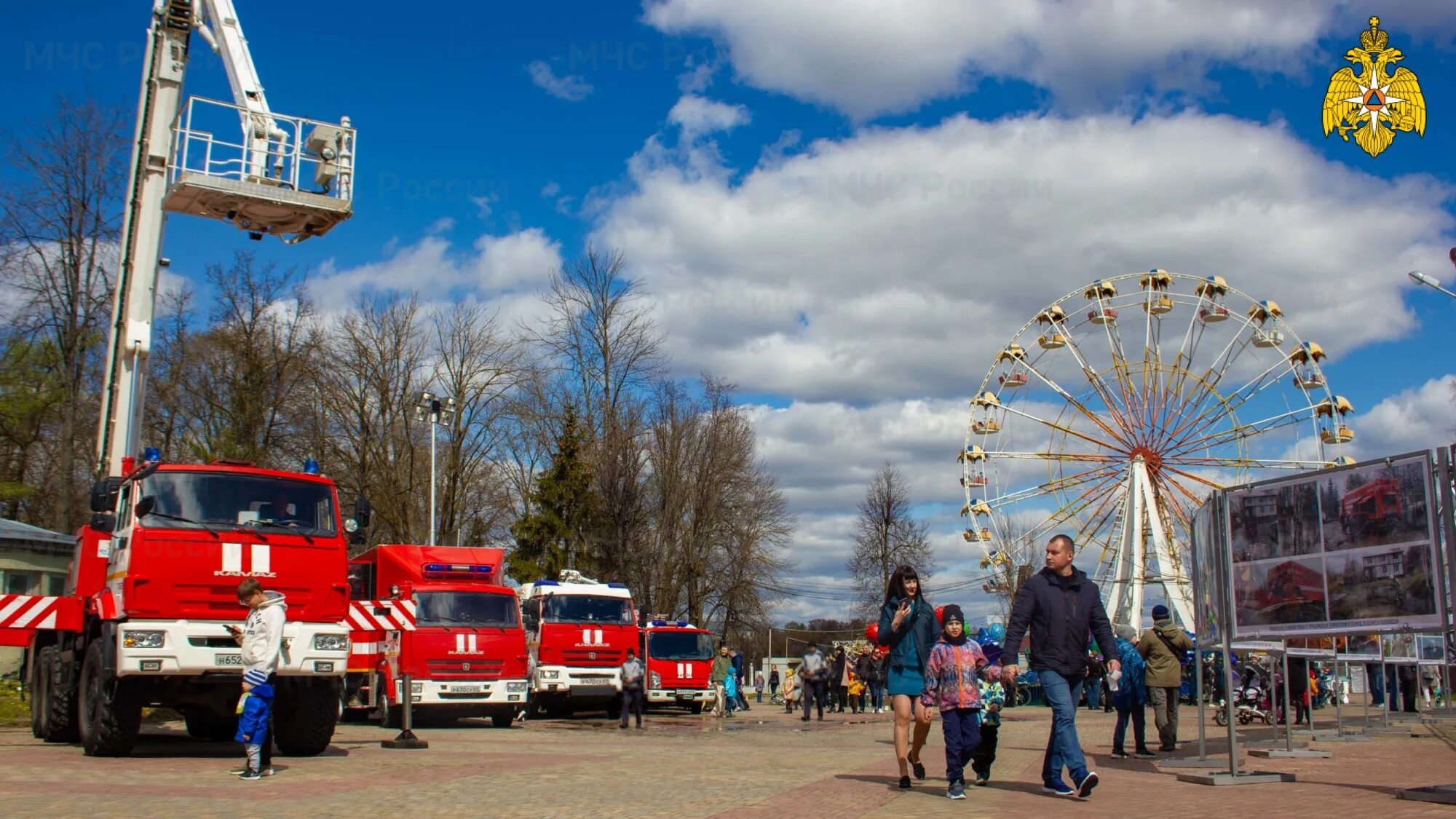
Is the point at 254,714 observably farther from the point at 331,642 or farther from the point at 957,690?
the point at 957,690

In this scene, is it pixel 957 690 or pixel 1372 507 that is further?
pixel 957 690

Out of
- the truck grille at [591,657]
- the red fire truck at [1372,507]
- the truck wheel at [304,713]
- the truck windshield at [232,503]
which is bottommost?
the truck wheel at [304,713]

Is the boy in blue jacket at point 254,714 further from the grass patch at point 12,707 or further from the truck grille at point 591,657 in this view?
the truck grille at point 591,657

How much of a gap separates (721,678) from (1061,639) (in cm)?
2718

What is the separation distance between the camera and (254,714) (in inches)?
416

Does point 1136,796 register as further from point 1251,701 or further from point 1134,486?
point 1134,486

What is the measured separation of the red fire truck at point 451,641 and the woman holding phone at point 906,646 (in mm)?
11685

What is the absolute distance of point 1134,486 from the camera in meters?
38.0

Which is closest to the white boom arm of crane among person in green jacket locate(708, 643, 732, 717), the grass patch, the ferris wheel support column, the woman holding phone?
the grass patch

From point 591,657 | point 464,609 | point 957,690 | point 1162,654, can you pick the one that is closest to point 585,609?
point 591,657

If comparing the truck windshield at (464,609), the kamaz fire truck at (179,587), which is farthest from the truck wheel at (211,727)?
the truck windshield at (464,609)

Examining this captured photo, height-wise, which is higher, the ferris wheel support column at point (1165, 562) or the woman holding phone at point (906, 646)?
the ferris wheel support column at point (1165, 562)

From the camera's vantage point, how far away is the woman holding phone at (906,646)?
10.1 meters

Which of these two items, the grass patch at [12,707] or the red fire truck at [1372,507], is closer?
the red fire truck at [1372,507]
